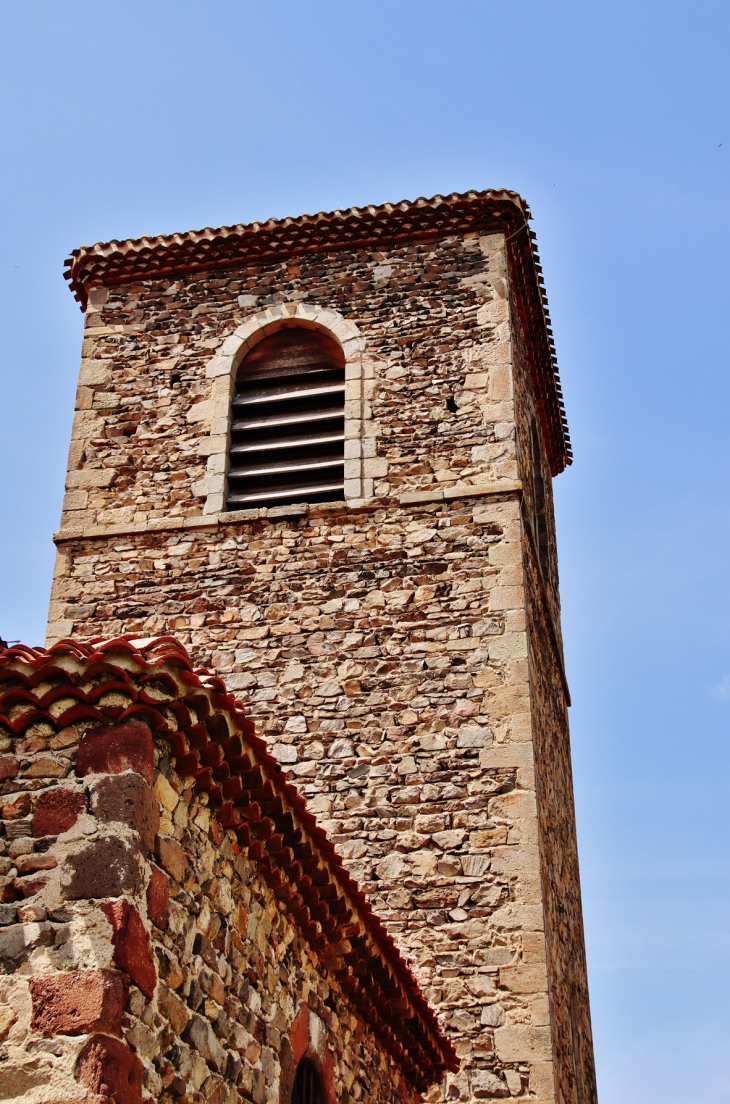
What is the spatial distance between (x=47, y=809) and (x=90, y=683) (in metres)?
0.41

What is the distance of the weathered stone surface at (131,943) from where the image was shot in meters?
3.75

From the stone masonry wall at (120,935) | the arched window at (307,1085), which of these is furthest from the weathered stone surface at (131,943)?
the arched window at (307,1085)

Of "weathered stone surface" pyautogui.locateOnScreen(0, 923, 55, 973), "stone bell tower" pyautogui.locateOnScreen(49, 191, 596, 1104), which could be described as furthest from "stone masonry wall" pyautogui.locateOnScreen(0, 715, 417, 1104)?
"stone bell tower" pyautogui.locateOnScreen(49, 191, 596, 1104)

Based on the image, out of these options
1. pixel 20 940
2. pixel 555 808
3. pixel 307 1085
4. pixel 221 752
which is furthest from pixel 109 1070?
pixel 555 808

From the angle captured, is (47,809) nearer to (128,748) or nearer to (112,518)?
A: (128,748)

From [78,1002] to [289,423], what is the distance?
26.1 feet

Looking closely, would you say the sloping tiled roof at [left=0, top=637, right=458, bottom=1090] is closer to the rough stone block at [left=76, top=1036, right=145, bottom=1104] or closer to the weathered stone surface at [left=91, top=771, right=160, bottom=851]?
the weathered stone surface at [left=91, top=771, right=160, bottom=851]

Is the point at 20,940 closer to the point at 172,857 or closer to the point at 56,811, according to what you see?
the point at 56,811

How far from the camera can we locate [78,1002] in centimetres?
365

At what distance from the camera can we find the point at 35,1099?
140 inches

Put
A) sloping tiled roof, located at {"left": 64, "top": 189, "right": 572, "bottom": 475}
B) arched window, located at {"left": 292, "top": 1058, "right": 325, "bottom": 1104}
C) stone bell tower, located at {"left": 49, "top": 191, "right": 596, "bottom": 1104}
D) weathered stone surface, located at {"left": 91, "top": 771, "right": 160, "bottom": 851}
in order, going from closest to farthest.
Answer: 1. weathered stone surface, located at {"left": 91, "top": 771, "right": 160, "bottom": 851}
2. arched window, located at {"left": 292, "top": 1058, "right": 325, "bottom": 1104}
3. stone bell tower, located at {"left": 49, "top": 191, "right": 596, "bottom": 1104}
4. sloping tiled roof, located at {"left": 64, "top": 189, "right": 572, "bottom": 475}

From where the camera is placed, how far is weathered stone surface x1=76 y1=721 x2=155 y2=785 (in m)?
4.04

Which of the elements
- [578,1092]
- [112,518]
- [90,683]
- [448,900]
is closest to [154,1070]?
[90,683]

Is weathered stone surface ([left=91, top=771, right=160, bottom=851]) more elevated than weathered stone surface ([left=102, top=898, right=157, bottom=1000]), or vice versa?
weathered stone surface ([left=91, top=771, right=160, bottom=851])
